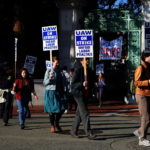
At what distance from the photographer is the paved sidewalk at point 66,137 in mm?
10047

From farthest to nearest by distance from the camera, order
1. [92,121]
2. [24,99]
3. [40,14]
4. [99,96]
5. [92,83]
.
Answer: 1. [40,14]
2. [99,96]
3. [92,121]
4. [24,99]
5. [92,83]

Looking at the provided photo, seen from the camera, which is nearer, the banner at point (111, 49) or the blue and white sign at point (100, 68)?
the blue and white sign at point (100, 68)

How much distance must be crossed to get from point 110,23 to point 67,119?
6.89 m

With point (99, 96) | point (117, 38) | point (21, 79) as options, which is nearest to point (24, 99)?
point (21, 79)

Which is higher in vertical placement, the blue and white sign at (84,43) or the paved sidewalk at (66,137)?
the blue and white sign at (84,43)

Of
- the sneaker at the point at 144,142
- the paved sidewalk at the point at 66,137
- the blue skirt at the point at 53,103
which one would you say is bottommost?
the paved sidewalk at the point at 66,137

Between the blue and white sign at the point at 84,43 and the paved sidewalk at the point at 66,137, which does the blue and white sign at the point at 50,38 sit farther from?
the paved sidewalk at the point at 66,137

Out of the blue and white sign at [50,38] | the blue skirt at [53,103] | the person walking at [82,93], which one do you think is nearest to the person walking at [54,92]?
the blue skirt at [53,103]

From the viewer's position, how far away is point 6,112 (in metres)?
13.3

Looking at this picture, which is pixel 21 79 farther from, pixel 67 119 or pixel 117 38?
pixel 117 38

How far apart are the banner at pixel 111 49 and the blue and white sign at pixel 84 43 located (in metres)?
8.20

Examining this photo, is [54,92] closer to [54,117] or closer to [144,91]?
[54,117]

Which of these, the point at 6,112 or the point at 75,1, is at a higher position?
the point at 75,1

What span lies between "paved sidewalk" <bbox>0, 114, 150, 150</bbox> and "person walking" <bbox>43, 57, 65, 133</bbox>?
521 millimetres
